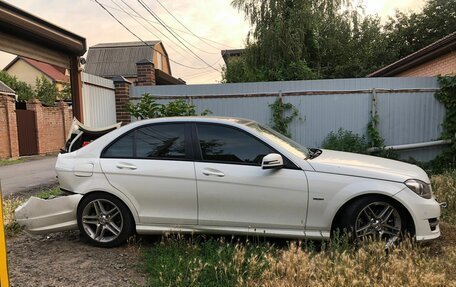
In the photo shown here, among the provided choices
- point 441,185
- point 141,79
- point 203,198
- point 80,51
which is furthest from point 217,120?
point 141,79

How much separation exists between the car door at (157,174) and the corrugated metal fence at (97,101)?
4.26m

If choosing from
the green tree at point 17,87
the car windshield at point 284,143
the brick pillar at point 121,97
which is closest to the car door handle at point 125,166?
the car windshield at point 284,143

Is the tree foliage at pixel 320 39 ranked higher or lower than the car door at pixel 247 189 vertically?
higher

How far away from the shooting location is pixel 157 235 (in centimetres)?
484

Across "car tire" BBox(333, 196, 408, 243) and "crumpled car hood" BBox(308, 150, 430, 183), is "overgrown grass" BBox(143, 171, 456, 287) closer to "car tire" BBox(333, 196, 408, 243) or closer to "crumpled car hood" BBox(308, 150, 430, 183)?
"car tire" BBox(333, 196, 408, 243)

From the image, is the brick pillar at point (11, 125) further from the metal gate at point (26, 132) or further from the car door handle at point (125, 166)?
the car door handle at point (125, 166)

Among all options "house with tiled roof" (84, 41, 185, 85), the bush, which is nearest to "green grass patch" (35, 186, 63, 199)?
the bush

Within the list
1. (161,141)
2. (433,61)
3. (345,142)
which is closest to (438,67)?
(433,61)

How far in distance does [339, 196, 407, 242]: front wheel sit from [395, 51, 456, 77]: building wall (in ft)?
27.2

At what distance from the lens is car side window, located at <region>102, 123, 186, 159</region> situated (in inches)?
177

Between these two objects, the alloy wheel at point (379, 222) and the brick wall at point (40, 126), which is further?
the brick wall at point (40, 126)

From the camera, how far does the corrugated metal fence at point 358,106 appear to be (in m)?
9.23

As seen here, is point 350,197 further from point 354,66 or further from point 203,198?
point 354,66

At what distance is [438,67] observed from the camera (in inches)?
486
